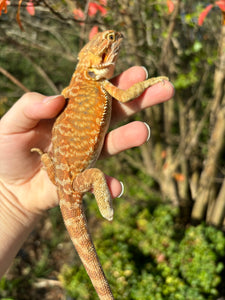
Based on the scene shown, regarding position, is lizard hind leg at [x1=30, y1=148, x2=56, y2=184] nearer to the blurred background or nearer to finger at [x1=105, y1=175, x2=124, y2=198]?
finger at [x1=105, y1=175, x2=124, y2=198]

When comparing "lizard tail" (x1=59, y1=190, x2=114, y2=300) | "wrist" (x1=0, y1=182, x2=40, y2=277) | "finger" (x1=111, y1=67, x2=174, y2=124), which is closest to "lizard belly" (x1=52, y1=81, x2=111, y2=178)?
"lizard tail" (x1=59, y1=190, x2=114, y2=300)

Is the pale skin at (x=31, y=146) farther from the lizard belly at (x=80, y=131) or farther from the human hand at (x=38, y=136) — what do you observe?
the lizard belly at (x=80, y=131)

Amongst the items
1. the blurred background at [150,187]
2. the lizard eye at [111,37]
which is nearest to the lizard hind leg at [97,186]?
the lizard eye at [111,37]

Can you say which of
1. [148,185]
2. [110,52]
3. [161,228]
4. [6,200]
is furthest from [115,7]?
[148,185]

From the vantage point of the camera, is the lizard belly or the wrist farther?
the wrist

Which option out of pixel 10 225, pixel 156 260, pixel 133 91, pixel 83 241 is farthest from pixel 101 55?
pixel 156 260

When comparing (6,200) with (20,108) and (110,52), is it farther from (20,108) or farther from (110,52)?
(110,52)

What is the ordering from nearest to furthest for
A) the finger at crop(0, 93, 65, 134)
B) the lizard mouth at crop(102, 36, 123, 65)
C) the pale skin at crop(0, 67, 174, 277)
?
1. the finger at crop(0, 93, 65, 134)
2. the pale skin at crop(0, 67, 174, 277)
3. the lizard mouth at crop(102, 36, 123, 65)

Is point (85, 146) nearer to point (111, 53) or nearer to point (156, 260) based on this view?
point (111, 53)
